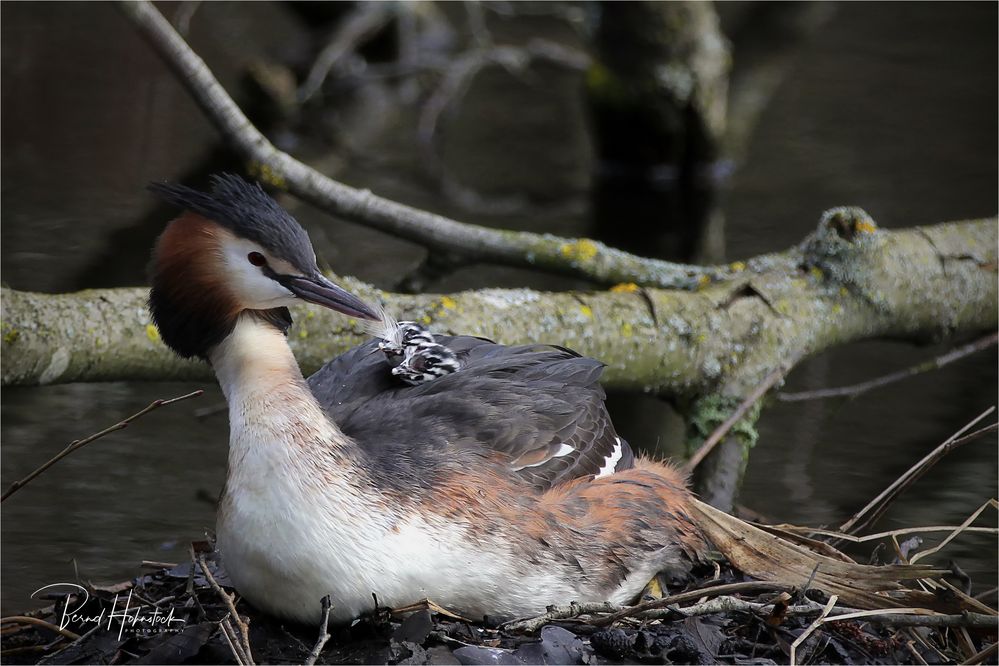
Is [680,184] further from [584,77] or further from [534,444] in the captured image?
[534,444]

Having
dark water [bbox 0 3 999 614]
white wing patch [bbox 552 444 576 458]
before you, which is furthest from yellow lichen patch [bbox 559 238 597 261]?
white wing patch [bbox 552 444 576 458]

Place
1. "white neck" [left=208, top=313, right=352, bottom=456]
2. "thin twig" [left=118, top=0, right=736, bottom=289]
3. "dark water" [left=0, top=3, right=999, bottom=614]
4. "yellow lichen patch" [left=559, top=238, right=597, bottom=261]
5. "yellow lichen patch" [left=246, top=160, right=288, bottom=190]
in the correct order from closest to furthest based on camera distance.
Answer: "white neck" [left=208, top=313, right=352, bottom=456], "thin twig" [left=118, top=0, right=736, bottom=289], "yellow lichen patch" [left=246, top=160, right=288, bottom=190], "yellow lichen patch" [left=559, top=238, right=597, bottom=261], "dark water" [left=0, top=3, right=999, bottom=614]

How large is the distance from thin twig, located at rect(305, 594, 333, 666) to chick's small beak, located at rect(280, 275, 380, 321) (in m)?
0.79

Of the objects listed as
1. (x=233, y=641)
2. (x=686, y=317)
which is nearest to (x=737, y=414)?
(x=686, y=317)

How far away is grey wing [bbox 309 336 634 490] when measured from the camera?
4059 millimetres

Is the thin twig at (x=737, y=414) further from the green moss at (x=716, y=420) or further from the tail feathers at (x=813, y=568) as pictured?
the tail feathers at (x=813, y=568)

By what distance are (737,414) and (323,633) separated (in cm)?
236

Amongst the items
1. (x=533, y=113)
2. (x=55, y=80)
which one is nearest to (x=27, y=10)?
(x=55, y=80)

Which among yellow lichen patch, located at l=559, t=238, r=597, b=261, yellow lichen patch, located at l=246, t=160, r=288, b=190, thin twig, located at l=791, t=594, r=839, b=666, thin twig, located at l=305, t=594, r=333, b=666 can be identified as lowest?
thin twig, located at l=305, t=594, r=333, b=666

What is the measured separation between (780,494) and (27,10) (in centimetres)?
1062

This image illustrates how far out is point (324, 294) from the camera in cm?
380

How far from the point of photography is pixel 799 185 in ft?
36.6

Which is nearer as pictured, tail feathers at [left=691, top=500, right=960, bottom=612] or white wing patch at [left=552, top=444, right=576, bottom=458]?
tail feathers at [left=691, top=500, right=960, bottom=612]

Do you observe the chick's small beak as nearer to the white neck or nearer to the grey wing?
the white neck
